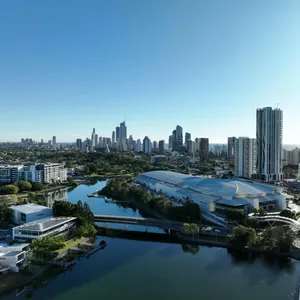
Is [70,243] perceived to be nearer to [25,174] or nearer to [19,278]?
[19,278]

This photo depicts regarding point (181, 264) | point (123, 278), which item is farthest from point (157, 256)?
point (123, 278)

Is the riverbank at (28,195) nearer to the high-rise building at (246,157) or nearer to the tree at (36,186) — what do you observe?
the tree at (36,186)

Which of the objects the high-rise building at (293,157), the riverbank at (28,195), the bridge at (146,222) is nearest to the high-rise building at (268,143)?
the high-rise building at (293,157)

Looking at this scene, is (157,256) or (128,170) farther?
(128,170)

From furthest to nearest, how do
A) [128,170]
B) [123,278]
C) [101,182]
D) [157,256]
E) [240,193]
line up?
[128,170]
[101,182]
[240,193]
[157,256]
[123,278]

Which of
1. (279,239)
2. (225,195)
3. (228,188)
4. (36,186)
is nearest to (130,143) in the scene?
(36,186)

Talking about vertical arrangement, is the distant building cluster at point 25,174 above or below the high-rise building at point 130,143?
below

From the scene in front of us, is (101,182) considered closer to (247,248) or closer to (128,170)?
(128,170)
